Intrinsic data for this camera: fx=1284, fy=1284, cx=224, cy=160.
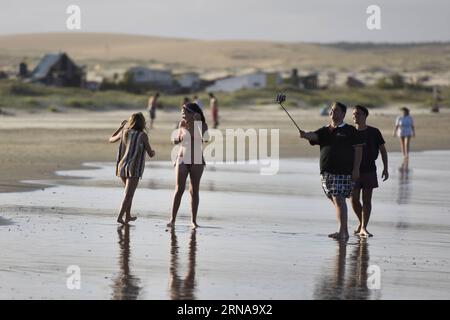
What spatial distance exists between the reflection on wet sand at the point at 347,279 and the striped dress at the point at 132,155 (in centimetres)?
297

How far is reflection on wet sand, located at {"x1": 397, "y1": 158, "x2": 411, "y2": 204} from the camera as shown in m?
19.5

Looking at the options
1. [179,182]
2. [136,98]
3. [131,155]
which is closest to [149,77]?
[136,98]

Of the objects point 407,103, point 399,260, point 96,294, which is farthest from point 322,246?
point 407,103

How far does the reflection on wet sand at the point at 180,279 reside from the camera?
34.7 feet

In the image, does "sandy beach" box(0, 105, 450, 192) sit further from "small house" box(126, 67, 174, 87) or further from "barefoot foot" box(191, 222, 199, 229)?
"small house" box(126, 67, 174, 87)

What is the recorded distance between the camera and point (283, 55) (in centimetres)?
19388

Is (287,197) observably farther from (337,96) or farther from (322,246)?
(337,96)

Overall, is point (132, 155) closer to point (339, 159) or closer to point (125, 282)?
point (339, 159)

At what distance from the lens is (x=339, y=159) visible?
560 inches

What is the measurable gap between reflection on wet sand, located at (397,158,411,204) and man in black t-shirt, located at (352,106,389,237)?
419 cm

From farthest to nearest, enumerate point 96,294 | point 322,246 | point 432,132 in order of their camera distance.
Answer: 1. point 432,132
2. point 322,246
3. point 96,294

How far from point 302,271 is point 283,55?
182878 millimetres

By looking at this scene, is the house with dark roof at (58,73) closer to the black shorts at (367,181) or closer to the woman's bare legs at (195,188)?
the woman's bare legs at (195,188)

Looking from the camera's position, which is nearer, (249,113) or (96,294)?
(96,294)
